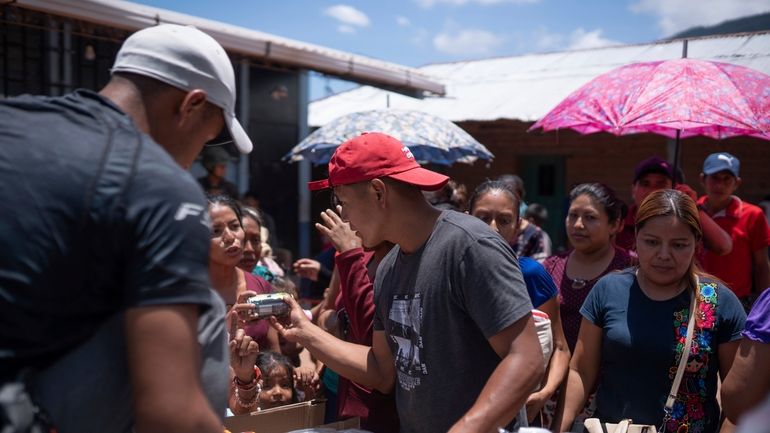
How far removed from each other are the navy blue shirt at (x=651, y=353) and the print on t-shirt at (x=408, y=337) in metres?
1.04

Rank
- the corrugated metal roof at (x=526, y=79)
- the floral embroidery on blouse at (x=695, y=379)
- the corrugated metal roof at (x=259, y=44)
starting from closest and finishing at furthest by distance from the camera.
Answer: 1. the floral embroidery on blouse at (x=695, y=379)
2. the corrugated metal roof at (x=259, y=44)
3. the corrugated metal roof at (x=526, y=79)

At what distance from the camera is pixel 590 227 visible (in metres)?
3.82

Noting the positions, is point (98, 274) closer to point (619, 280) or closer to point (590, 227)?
point (619, 280)

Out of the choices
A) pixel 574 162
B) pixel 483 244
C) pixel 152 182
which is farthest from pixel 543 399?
pixel 574 162

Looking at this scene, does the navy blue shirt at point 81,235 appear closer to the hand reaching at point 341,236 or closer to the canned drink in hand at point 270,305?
the canned drink in hand at point 270,305

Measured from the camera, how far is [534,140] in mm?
12594

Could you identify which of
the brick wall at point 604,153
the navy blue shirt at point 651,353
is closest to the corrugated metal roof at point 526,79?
the brick wall at point 604,153

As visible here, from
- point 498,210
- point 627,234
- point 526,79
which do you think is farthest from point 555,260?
point 526,79

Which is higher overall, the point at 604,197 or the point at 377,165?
the point at 377,165

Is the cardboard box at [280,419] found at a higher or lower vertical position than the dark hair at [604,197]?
lower

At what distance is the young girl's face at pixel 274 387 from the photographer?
361 centimetres

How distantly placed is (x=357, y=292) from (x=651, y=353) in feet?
3.98

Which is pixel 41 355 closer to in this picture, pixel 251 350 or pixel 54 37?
pixel 251 350

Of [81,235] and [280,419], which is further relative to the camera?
[280,419]
